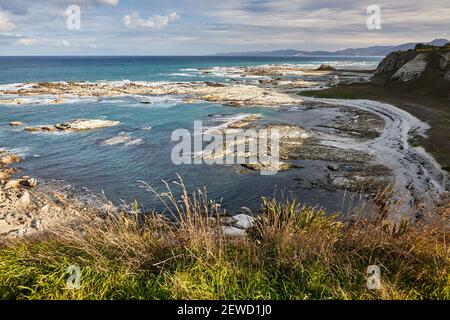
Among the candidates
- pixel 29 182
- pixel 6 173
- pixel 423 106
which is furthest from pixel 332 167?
pixel 423 106

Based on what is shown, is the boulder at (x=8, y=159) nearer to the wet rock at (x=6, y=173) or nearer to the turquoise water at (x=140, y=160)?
the turquoise water at (x=140, y=160)

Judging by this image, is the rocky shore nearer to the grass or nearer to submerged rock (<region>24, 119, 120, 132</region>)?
submerged rock (<region>24, 119, 120, 132</region>)

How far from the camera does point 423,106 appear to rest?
38625 mm

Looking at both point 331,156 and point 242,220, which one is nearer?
point 242,220

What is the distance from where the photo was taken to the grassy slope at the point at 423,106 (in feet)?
80.1

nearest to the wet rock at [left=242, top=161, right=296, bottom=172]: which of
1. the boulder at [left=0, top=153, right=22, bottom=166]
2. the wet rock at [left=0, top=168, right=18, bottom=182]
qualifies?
the wet rock at [left=0, top=168, right=18, bottom=182]

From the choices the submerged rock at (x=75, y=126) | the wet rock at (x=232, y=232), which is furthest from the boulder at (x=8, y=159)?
the wet rock at (x=232, y=232)

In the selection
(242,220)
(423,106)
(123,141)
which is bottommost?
(242,220)

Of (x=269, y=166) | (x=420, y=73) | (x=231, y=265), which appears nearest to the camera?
(x=231, y=265)

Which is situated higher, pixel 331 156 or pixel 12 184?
pixel 331 156

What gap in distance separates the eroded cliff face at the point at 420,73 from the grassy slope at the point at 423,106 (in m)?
1.23

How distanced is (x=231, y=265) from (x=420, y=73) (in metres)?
53.0

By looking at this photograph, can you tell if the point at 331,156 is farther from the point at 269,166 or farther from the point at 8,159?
the point at 8,159
